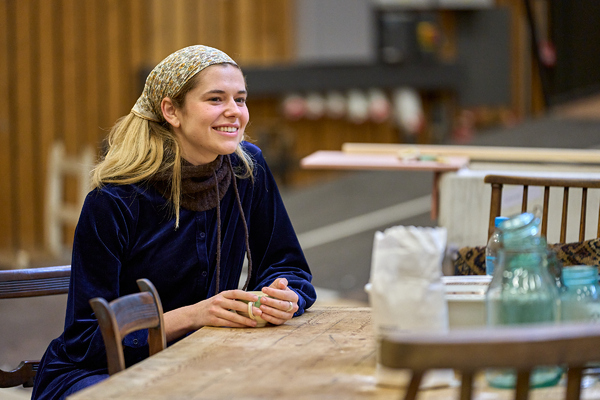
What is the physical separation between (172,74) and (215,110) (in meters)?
0.13

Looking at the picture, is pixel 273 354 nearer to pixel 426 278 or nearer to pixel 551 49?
pixel 426 278

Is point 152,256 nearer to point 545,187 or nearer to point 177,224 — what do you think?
point 177,224

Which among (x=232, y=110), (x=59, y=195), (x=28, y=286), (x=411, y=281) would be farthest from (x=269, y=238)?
(x=59, y=195)

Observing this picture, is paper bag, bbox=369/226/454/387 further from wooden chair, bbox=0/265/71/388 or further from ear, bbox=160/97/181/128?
wooden chair, bbox=0/265/71/388

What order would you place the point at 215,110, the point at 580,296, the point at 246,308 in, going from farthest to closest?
the point at 215,110 < the point at 246,308 < the point at 580,296

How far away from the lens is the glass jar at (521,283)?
40.6 inches

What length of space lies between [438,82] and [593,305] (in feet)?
20.3

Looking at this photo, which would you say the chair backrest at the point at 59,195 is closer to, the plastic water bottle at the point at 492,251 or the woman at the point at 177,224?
the woman at the point at 177,224

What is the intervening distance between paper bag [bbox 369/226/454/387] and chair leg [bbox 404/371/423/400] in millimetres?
163

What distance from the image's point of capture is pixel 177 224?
1675mm

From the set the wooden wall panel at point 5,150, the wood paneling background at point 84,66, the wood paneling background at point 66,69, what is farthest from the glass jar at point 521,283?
the wooden wall panel at point 5,150

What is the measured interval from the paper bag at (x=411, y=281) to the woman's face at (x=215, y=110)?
74 cm

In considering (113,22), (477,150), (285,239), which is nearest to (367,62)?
(113,22)

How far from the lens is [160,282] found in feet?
5.56
